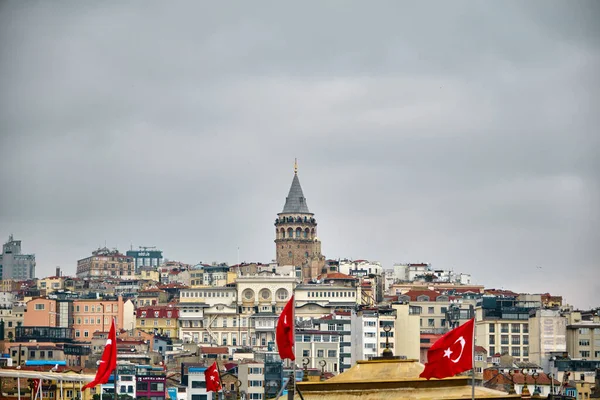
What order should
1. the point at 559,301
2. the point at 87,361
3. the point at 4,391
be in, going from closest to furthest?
the point at 4,391 < the point at 87,361 < the point at 559,301

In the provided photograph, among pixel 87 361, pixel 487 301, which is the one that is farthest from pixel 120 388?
pixel 487 301

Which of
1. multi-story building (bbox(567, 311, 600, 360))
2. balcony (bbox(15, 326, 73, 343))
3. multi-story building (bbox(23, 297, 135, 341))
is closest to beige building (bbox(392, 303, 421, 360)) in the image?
multi-story building (bbox(567, 311, 600, 360))

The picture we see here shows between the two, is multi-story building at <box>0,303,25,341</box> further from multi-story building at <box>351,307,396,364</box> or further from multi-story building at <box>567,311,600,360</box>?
multi-story building at <box>567,311,600,360</box>

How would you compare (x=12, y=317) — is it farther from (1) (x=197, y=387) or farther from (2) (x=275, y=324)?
(1) (x=197, y=387)

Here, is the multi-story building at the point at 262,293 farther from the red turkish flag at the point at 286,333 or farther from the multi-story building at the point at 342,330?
the red turkish flag at the point at 286,333

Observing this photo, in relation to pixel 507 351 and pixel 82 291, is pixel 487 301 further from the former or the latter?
pixel 82 291

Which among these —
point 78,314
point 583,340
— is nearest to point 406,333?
point 583,340

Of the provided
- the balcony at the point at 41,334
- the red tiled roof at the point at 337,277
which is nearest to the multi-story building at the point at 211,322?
the red tiled roof at the point at 337,277
